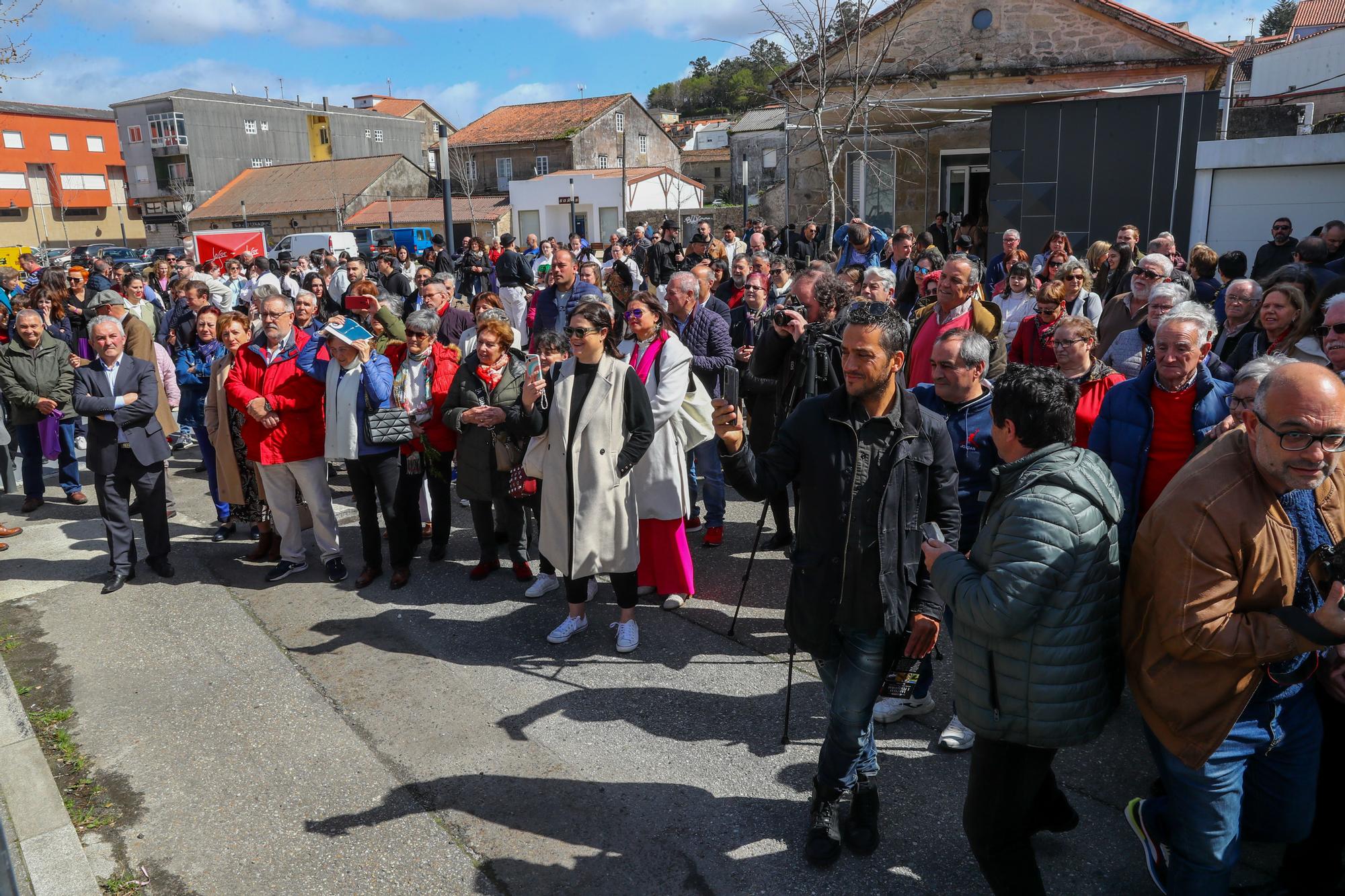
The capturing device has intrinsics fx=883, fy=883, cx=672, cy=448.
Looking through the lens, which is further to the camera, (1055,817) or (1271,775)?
(1055,817)

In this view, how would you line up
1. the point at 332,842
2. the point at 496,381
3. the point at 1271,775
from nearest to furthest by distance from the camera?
the point at 1271,775
the point at 332,842
the point at 496,381

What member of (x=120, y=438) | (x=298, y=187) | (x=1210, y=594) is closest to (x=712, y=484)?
(x=120, y=438)

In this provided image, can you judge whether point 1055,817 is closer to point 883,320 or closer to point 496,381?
point 883,320

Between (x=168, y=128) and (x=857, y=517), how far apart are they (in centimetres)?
7259

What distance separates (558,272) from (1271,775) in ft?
22.7

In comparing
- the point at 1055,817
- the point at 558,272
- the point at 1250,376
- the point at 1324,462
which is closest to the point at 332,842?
the point at 1055,817

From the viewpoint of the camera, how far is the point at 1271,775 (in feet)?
8.56

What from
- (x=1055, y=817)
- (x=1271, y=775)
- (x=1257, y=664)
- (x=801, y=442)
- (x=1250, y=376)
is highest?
(x=1250, y=376)

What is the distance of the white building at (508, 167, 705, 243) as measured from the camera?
138 feet

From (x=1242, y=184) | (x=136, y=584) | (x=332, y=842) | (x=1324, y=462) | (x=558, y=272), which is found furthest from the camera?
(x=1242, y=184)

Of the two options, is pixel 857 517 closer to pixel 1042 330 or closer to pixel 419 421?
pixel 1042 330

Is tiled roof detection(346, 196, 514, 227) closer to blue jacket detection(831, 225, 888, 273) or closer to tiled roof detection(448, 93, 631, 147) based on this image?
tiled roof detection(448, 93, 631, 147)

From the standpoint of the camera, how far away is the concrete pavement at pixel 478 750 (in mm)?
3289

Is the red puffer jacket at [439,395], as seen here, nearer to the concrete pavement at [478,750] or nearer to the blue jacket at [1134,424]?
the concrete pavement at [478,750]
